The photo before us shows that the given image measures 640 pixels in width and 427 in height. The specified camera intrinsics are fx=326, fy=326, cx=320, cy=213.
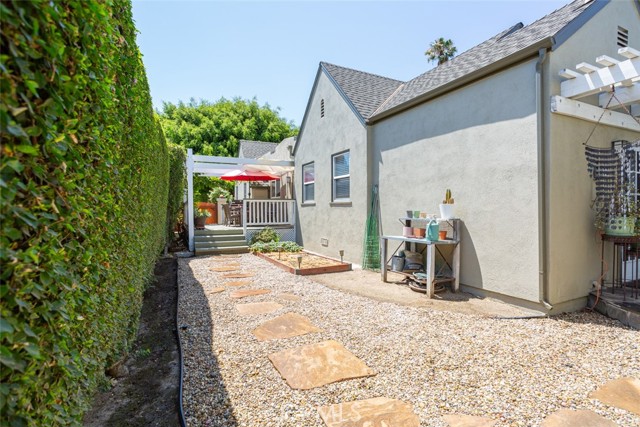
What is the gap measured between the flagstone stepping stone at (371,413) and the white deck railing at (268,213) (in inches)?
376

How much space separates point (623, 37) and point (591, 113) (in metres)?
2.13

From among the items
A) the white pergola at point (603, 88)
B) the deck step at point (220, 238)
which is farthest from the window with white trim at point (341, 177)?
the white pergola at point (603, 88)

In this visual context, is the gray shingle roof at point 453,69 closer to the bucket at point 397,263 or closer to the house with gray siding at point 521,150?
the house with gray siding at point 521,150

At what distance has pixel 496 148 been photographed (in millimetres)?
5168

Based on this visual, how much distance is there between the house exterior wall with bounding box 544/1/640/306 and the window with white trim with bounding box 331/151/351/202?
502 cm

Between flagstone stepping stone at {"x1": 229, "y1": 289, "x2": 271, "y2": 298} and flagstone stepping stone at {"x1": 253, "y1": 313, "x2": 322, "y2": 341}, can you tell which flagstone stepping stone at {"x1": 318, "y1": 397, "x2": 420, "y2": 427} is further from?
flagstone stepping stone at {"x1": 229, "y1": 289, "x2": 271, "y2": 298}

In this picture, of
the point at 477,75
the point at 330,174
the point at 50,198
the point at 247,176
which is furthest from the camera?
the point at 247,176

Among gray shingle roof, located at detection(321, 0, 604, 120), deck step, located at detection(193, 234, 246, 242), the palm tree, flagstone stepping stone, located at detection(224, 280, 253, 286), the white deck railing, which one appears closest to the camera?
gray shingle roof, located at detection(321, 0, 604, 120)

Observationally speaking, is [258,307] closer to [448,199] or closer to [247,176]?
[448,199]

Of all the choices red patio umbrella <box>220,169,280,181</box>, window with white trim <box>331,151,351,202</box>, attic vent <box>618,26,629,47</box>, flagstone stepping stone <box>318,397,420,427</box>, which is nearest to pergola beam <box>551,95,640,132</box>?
attic vent <box>618,26,629,47</box>

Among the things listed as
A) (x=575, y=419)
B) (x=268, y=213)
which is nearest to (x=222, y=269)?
(x=268, y=213)

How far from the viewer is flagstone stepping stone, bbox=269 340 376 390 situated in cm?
284

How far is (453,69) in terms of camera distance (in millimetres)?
6789

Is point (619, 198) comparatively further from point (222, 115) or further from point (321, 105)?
point (222, 115)
